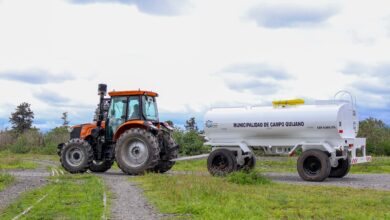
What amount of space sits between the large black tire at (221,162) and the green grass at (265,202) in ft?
16.5

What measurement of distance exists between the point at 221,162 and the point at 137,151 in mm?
3296

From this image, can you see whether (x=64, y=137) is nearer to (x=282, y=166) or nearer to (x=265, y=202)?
(x=282, y=166)

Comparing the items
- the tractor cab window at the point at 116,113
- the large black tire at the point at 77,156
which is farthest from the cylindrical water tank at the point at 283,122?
the large black tire at the point at 77,156

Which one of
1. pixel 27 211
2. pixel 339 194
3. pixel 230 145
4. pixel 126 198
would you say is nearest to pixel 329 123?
pixel 230 145

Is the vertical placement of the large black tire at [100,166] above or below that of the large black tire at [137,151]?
below

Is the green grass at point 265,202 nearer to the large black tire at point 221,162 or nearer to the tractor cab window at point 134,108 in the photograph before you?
the large black tire at point 221,162

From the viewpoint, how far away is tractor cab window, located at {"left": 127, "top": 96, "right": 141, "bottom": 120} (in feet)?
69.3

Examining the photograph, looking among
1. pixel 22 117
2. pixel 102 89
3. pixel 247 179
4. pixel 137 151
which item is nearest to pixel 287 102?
pixel 247 179

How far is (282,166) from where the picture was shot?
27172 mm

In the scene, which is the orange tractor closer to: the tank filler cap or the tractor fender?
the tractor fender

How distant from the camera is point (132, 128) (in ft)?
68.2

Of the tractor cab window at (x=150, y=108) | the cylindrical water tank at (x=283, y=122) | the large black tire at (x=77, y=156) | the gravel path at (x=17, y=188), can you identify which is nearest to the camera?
the gravel path at (x=17, y=188)

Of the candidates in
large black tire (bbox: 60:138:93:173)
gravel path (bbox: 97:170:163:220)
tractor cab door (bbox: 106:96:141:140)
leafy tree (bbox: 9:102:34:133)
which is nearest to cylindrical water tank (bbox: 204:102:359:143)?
tractor cab door (bbox: 106:96:141:140)

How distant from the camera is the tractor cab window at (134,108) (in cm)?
2111
